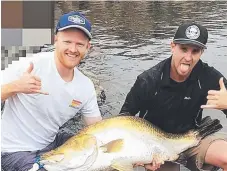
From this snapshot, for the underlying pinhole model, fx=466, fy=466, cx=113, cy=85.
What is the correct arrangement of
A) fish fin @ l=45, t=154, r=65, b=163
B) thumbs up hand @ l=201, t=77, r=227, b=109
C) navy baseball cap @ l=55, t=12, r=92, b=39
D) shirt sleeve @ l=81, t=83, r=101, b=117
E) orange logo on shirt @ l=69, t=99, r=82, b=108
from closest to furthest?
fish fin @ l=45, t=154, r=65, b=163
navy baseball cap @ l=55, t=12, r=92, b=39
thumbs up hand @ l=201, t=77, r=227, b=109
orange logo on shirt @ l=69, t=99, r=82, b=108
shirt sleeve @ l=81, t=83, r=101, b=117

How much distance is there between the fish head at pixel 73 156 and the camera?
3.79m

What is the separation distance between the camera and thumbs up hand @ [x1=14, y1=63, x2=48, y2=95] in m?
3.65

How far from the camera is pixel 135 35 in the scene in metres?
14.6

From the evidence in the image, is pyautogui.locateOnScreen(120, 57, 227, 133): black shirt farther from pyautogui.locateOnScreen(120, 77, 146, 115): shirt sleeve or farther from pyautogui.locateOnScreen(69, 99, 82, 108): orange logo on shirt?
pyautogui.locateOnScreen(69, 99, 82, 108): orange logo on shirt

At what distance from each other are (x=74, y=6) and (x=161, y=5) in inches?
165

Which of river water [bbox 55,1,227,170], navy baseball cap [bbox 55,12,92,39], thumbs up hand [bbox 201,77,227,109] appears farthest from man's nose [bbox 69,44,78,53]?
river water [bbox 55,1,227,170]

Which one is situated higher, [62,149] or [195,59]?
[195,59]

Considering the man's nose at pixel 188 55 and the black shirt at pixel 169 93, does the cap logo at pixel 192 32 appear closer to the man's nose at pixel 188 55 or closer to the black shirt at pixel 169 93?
the man's nose at pixel 188 55

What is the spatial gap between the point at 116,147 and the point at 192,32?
125 centimetres

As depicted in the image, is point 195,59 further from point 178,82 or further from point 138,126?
point 138,126

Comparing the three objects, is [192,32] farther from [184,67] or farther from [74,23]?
[74,23]

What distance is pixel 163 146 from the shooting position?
425 centimetres

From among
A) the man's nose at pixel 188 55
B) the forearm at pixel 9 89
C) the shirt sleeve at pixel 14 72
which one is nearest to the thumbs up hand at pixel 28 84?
the forearm at pixel 9 89

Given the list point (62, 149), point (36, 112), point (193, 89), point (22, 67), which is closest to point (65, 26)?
point (22, 67)
